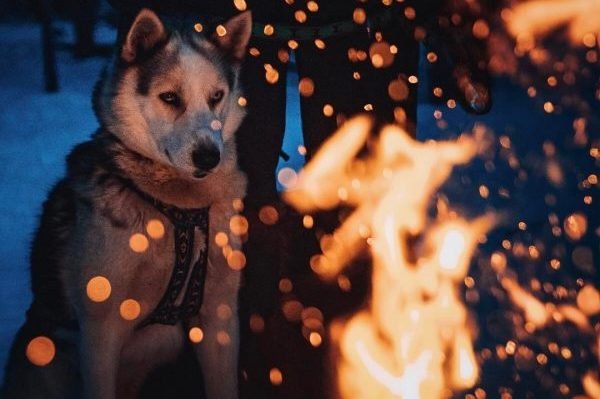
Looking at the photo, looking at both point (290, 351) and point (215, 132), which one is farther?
point (290, 351)

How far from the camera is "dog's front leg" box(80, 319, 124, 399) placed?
217cm

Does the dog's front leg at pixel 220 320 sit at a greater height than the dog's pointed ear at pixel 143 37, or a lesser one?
lesser

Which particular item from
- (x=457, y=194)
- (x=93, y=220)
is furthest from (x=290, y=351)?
(x=457, y=194)

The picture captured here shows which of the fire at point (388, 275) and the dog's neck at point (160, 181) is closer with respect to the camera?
the dog's neck at point (160, 181)

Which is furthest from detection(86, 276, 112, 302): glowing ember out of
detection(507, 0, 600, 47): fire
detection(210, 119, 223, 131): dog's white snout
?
Result: detection(507, 0, 600, 47): fire

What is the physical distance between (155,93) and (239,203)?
1.29 feet

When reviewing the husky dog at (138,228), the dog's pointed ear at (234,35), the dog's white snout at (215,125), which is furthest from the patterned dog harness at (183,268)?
the dog's pointed ear at (234,35)

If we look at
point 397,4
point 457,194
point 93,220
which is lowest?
point 457,194

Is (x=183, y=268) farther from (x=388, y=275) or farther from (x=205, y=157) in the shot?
Answer: (x=388, y=275)

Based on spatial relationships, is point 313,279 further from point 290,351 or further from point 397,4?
point 397,4

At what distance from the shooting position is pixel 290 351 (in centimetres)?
273

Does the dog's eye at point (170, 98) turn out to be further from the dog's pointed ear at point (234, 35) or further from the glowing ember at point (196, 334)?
the glowing ember at point (196, 334)

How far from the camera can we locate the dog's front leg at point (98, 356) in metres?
2.17

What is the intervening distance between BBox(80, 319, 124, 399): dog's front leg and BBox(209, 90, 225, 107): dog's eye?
2.09 feet
